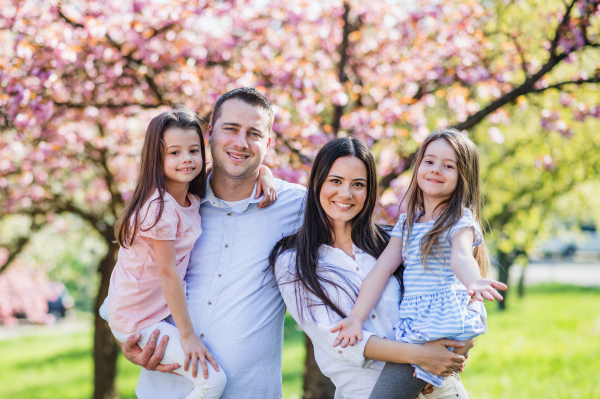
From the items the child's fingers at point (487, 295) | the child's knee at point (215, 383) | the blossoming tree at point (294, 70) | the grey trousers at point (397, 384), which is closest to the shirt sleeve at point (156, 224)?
the child's knee at point (215, 383)

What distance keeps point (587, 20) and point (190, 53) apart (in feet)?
11.1

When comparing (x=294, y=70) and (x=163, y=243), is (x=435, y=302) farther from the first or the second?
(x=294, y=70)

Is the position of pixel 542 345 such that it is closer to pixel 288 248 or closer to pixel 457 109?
pixel 457 109

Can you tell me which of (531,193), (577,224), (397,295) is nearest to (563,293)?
(577,224)

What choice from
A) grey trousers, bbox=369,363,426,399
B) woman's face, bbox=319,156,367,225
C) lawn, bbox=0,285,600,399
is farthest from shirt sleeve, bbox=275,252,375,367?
lawn, bbox=0,285,600,399

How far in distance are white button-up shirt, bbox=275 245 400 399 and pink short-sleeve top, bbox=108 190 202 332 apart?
0.48 meters

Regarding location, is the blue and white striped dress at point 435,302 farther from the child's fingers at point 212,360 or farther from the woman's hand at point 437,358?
the child's fingers at point 212,360

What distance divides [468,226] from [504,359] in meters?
8.15

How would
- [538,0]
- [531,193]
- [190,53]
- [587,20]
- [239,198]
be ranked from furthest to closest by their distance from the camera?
[531,193] < [538,0] < [190,53] < [587,20] < [239,198]

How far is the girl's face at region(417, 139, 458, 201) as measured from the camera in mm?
2490

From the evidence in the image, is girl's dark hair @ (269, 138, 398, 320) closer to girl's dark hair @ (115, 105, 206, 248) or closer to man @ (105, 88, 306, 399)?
man @ (105, 88, 306, 399)

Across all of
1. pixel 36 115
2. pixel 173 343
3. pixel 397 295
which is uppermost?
pixel 36 115

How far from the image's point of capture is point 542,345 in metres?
10.3

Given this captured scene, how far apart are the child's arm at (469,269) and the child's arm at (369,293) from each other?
0.29m
